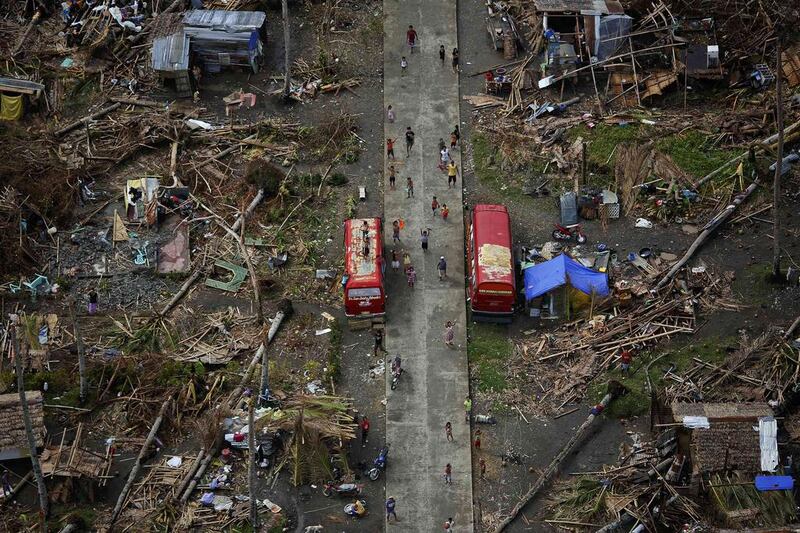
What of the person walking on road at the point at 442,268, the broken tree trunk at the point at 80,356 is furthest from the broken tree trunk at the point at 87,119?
the person walking on road at the point at 442,268

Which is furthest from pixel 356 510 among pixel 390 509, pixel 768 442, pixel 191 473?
pixel 768 442

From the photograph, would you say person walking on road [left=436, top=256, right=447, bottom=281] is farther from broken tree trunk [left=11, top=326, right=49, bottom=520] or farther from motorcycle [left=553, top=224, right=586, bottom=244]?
broken tree trunk [left=11, top=326, right=49, bottom=520]

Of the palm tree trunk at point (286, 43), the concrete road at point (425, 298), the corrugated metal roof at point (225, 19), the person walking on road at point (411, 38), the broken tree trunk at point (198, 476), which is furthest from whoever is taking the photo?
the person walking on road at point (411, 38)

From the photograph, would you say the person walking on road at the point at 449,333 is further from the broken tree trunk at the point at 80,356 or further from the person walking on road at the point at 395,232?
the broken tree trunk at the point at 80,356

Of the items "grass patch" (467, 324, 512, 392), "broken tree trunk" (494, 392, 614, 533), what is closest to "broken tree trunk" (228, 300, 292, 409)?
"grass patch" (467, 324, 512, 392)

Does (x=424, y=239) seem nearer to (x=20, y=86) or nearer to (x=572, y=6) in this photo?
(x=572, y=6)

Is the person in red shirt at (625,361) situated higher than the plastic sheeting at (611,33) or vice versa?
the plastic sheeting at (611,33)
